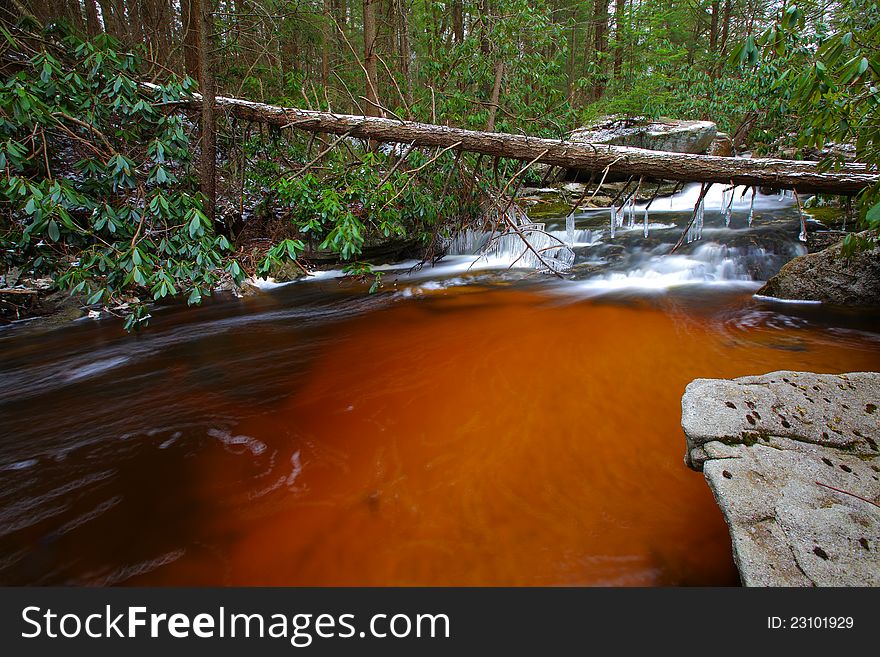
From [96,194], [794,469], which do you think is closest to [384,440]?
[794,469]

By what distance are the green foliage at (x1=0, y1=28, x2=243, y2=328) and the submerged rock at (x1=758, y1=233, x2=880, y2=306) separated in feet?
22.3

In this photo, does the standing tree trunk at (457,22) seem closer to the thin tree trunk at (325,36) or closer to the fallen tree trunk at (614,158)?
the thin tree trunk at (325,36)

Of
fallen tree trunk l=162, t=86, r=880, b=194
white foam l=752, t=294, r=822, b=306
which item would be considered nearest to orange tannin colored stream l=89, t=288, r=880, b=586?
white foam l=752, t=294, r=822, b=306

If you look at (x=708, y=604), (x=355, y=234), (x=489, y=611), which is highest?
(x=355, y=234)

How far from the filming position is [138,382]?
3898 mm

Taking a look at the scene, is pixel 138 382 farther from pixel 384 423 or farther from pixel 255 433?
pixel 384 423

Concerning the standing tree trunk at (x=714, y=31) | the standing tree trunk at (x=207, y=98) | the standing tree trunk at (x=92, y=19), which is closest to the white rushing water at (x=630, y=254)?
the standing tree trunk at (x=207, y=98)

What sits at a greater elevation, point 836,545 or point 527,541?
point 836,545

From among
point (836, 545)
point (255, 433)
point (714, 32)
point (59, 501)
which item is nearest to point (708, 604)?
point (836, 545)

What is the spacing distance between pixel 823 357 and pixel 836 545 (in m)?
3.18

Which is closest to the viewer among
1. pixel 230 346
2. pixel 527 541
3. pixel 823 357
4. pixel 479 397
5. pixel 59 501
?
pixel 527 541

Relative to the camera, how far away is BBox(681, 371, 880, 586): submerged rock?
1384 mm

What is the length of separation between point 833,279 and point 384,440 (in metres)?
6.10

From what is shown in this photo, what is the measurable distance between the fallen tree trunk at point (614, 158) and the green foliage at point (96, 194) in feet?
5.06
